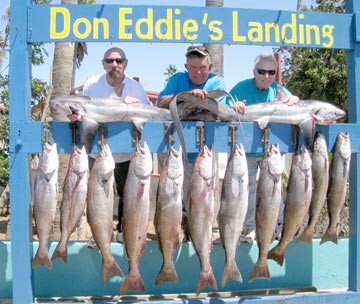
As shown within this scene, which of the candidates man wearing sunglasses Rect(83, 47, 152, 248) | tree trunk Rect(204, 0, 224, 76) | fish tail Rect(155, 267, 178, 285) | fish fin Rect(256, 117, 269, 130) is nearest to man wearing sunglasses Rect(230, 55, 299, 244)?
fish fin Rect(256, 117, 269, 130)

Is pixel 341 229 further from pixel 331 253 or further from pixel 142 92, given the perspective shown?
pixel 142 92

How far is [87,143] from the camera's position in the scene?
12.2 ft

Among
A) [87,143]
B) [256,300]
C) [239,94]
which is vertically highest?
[239,94]

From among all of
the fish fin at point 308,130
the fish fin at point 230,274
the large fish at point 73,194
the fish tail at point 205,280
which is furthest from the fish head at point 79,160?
the fish fin at point 308,130

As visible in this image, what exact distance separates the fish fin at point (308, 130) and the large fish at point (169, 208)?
1062 millimetres

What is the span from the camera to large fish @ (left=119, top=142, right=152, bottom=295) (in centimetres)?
357

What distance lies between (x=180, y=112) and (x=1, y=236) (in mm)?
6567

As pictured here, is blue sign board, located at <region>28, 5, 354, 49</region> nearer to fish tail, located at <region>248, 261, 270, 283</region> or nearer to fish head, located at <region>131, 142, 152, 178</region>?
fish head, located at <region>131, 142, 152, 178</region>

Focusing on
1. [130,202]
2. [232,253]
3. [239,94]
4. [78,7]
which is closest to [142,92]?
[239,94]

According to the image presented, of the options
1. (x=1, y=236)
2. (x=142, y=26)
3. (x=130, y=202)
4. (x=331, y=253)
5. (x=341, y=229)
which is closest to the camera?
(x=130, y=202)

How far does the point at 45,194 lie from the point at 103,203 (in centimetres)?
43

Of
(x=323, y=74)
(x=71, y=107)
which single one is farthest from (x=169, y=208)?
(x=323, y=74)

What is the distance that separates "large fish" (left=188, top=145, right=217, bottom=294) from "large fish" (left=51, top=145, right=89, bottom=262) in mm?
810

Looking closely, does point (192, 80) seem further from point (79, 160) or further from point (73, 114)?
point (79, 160)
